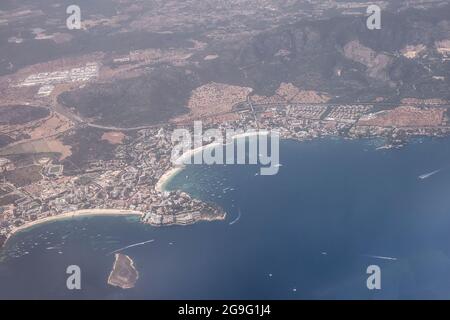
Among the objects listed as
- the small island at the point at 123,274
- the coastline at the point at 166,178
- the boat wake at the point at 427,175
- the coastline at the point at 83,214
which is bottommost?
the small island at the point at 123,274

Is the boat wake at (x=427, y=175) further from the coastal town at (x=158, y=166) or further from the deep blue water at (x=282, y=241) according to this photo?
the coastal town at (x=158, y=166)

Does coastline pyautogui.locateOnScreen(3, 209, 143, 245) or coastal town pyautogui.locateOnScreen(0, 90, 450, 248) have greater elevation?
coastal town pyautogui.locateOnScreen(0, 90, 450, 248)

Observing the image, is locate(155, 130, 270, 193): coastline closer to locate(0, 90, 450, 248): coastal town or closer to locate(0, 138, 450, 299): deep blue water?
locate(0, 90, 450, 248): coastal town

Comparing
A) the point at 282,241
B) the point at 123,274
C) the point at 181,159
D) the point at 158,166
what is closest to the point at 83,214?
the point at 158,166

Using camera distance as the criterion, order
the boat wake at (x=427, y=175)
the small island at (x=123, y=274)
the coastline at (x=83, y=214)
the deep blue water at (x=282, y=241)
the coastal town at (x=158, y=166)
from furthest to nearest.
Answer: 1. the boat wake at (x=427, y=175)
2. the coastal town at (x=158, y=166)
3. the coastline at (x=83, y=214)
4. the small island at (x=123, y=274)
5. the deep blue water at (x=282, y=241)

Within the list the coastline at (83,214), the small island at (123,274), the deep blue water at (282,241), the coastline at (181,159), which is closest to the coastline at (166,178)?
the coastline at (181,159)

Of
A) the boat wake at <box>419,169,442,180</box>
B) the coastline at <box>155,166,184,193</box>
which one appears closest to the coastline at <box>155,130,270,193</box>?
the coastline at <box>155,166,184,193</box>
